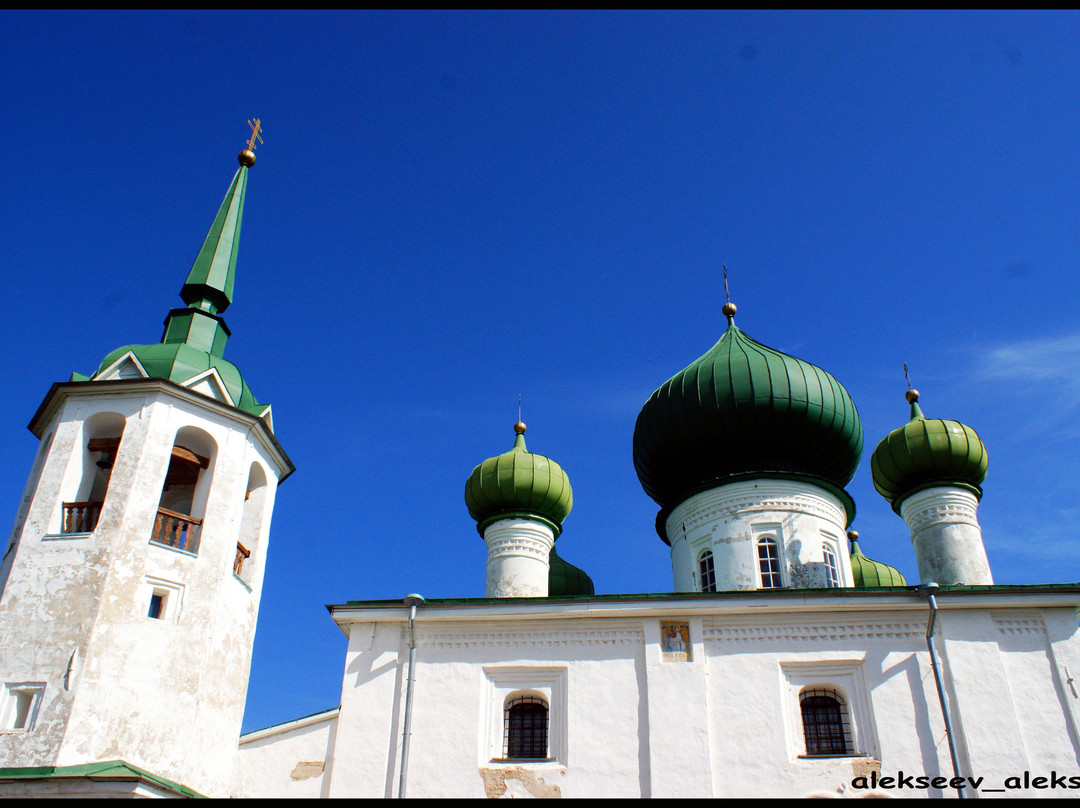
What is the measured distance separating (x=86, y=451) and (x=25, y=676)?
3.04m

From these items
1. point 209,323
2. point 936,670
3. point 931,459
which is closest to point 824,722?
point 936,670

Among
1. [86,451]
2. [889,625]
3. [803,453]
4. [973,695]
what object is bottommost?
[973,695]

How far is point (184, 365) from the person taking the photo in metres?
13.0

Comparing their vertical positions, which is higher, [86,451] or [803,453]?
[803,453]

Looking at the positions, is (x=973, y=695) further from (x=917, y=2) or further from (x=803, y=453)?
(x=917, y=2)

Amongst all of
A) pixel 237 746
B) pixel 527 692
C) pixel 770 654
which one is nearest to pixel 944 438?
pixel 770 654

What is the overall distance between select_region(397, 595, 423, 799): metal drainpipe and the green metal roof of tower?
3743 mm

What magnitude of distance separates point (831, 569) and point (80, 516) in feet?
34.4

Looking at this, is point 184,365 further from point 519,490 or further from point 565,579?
point 565,579

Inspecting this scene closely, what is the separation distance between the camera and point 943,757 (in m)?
10.2

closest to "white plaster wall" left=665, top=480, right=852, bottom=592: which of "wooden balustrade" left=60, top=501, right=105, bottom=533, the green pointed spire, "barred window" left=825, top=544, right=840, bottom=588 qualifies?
"barred window" left=825, top=544, right=840, bottom=588

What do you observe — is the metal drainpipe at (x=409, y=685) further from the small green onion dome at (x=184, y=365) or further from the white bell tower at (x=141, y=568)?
the small green onion dome at (x=184, y=365)

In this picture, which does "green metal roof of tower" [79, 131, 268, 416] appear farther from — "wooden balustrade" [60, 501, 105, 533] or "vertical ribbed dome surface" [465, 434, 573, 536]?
"vertical ribbed dome surface" [465, 434, 573, 536]

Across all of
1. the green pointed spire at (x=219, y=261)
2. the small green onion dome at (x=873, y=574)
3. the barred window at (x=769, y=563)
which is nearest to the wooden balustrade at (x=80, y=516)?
the green pointed spire at (x=219, y=261)
